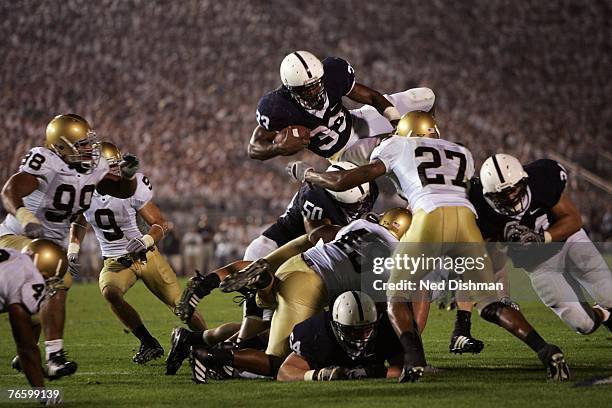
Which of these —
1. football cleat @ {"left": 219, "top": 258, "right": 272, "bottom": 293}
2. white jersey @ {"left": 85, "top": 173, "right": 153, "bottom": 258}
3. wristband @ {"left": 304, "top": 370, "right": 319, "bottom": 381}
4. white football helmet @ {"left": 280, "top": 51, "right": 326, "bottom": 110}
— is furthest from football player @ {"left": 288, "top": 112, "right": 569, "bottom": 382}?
white jersey @ {"left": 85, "top": 173, "right": 153, "bottom": 258}

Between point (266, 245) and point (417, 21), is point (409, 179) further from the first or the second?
point (417, 21)

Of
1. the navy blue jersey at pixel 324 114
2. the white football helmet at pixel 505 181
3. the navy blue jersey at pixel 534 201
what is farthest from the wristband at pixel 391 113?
the white football helmet at pixel 505 181

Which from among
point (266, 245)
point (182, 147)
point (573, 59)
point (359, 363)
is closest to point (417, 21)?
point (573, 59)

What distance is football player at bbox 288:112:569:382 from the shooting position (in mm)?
5766

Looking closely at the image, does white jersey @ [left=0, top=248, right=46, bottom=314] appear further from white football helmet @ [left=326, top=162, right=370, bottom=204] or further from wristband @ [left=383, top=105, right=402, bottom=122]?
wristband @ [left=383, top=105, right=402, bottom=122]

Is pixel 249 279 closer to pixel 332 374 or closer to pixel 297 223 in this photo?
pixel 332 374

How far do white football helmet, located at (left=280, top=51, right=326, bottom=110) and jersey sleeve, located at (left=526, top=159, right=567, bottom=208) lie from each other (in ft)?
5.78

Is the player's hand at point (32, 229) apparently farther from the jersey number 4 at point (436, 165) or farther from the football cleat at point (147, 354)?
the jersey number 4 at point (436, 165)

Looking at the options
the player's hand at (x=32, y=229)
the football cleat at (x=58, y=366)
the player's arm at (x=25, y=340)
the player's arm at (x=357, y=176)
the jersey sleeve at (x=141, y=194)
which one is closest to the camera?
the player's arm at (x=25, y=340)

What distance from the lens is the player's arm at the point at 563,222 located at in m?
6.42

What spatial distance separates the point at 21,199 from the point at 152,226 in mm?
1761

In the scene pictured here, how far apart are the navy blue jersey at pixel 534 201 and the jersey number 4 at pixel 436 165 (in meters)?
0.37

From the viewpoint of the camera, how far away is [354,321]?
5852mm

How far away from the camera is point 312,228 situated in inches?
294
